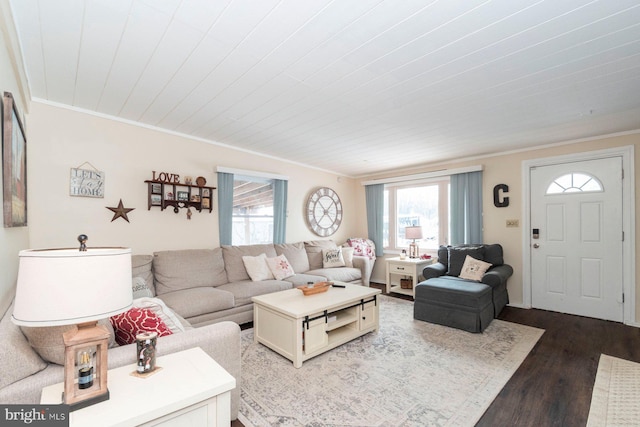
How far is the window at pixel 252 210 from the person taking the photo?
419 cm

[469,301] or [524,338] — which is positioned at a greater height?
[469,301]

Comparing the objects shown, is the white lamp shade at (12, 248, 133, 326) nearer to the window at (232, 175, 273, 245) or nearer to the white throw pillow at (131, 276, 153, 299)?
the white throw pillow at (131, 276, 153, 299)

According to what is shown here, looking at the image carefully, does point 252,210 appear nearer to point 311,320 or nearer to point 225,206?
point 225,206

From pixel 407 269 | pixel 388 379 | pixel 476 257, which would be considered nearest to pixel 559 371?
pixel 388 379

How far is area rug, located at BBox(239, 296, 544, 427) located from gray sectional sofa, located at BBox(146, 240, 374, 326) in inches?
16.0

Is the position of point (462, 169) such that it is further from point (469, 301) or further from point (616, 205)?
point (469, 301)

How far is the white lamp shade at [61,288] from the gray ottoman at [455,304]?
3.23m

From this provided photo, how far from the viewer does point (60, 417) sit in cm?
91

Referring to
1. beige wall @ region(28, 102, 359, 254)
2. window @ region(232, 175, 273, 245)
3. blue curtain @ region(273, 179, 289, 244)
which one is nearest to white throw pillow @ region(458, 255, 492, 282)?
blue curtain @ region(273, 179, 289, 244)

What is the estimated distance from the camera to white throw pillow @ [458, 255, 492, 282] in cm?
369

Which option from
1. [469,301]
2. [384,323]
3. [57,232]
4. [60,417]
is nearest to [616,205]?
[469,301]

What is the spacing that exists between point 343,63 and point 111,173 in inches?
105

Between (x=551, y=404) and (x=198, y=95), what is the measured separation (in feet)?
11.4

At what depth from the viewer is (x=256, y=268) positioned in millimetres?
3723
